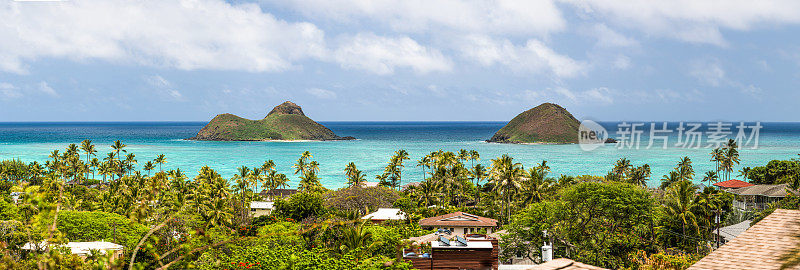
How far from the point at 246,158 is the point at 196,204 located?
104023mm

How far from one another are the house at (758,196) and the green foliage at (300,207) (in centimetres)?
4796

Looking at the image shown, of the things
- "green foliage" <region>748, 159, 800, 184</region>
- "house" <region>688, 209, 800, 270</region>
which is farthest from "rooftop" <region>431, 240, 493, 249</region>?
"green foliage" <region>748, 159, 800, 184</region>

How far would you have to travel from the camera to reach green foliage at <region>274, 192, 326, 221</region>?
54259 millimetres

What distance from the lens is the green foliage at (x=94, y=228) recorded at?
130 ft

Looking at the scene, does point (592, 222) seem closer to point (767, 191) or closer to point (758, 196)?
point (767, 191)

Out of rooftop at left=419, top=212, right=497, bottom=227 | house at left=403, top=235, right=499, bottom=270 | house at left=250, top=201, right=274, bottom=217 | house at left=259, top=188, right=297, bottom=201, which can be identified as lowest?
house at left=259, top=188, right=297, bottom=201

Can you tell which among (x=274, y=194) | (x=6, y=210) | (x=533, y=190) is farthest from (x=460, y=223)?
(x=274, y=194)

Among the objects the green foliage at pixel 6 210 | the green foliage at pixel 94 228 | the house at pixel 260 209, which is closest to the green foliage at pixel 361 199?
the house at pixel 260 209

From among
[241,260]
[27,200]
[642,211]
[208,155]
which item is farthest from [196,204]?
[208,155]

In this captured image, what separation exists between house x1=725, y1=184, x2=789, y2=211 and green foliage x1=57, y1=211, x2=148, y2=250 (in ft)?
207

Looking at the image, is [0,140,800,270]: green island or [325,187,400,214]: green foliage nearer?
[0,140,800,270]: green island

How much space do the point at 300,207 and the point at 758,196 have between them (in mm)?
55631

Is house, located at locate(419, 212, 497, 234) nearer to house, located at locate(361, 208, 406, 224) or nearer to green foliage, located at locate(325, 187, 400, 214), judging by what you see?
house, located at locate(361, 208, 406, 224)

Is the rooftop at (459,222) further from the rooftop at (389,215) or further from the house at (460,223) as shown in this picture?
the rooftop at (389,215)
